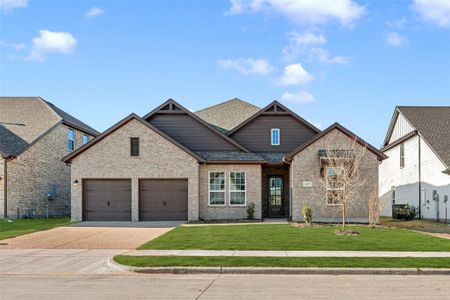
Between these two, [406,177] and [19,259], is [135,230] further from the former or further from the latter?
[406,177]

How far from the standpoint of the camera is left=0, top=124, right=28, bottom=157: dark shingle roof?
27881mm

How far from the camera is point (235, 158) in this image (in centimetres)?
2623

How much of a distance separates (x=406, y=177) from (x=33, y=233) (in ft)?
81.0

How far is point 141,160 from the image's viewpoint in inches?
1017

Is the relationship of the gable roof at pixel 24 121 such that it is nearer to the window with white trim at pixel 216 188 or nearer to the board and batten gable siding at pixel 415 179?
the window with white trim at pixel 216 188

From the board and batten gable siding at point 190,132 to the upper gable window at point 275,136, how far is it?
2.46 m

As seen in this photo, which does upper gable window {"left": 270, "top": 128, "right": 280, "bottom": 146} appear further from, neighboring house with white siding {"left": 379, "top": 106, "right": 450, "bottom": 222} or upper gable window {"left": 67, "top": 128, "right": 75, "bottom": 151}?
upper gable window {"left": 67, "top": 128, "right": 75, "bottom": 151}

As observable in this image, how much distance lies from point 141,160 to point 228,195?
199 inches

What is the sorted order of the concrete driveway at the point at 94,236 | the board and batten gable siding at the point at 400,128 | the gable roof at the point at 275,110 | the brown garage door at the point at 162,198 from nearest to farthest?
the concrete driveway at the point at 94,236 → the brown garage door at the point at 162,198 → the gable roof at the point at 275,110 → the board and batten gable siding at the point at 400,128

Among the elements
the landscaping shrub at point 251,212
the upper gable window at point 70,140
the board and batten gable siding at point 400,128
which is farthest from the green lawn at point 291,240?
the upper gable window at point 70,140

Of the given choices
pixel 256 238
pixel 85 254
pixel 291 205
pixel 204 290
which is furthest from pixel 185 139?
pixel 204 290

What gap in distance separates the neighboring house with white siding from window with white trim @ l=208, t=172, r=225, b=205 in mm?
8920

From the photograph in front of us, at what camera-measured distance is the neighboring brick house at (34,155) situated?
28281 millimetres

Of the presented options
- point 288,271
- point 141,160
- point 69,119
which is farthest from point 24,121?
point 288,271
